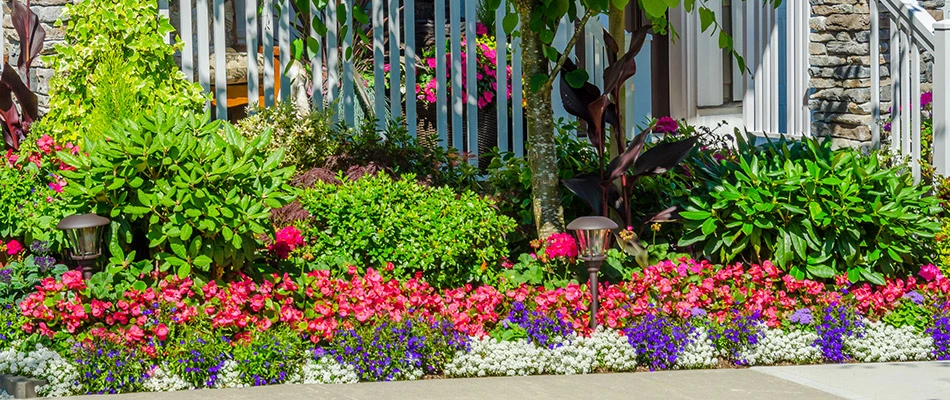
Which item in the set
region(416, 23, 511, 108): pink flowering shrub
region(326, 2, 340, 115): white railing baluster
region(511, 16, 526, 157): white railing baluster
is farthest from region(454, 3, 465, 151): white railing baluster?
region(326, 2, 340, 115): white railing baluster

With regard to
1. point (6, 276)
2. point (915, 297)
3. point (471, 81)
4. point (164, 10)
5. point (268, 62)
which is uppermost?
point (164, 10)

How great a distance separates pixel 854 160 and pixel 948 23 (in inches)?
45.5

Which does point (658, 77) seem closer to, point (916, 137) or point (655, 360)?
point (916, 137)

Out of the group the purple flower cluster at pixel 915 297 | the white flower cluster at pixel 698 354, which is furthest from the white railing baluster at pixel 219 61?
the purple flower cluster at pixel 915 297

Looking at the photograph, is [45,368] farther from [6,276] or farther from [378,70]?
[378,70]

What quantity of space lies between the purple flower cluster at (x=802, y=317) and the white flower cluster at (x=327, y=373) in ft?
6.72

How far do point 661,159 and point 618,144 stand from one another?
32 cm

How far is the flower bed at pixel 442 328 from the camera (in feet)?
16.4

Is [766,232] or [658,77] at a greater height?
[658,77]

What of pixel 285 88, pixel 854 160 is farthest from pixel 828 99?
pixel 285 88

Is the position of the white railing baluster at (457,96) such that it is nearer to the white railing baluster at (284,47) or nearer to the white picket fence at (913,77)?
the white railing baluster at (284,47)

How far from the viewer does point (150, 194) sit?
209 inches

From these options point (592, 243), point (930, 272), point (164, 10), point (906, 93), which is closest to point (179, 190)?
point (592, 243)

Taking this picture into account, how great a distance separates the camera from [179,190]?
5250 mm
